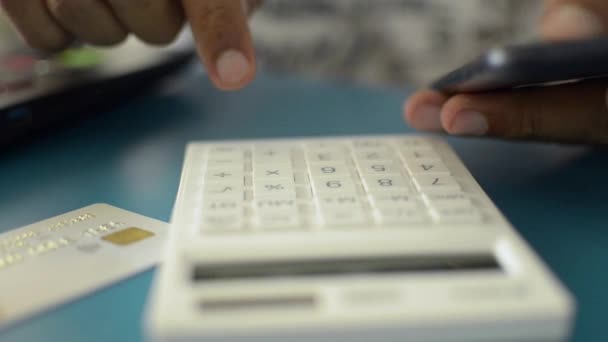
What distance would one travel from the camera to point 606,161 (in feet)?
1.63

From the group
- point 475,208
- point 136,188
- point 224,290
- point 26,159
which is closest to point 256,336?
point 224,290

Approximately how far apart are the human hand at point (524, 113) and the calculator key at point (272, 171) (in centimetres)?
13

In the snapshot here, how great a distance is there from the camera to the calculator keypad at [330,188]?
30 centimetres

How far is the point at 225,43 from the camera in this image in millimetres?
441

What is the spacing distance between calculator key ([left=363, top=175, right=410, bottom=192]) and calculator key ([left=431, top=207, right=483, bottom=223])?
0.13ft

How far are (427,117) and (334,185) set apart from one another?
0.55 ft

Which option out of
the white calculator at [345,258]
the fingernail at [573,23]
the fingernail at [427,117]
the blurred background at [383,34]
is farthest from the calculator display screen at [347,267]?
the blurred background at [383,34]

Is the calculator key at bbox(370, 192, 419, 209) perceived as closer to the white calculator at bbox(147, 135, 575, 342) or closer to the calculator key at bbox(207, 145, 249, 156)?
the white calculator at bbox(147, 135, 575, 342)

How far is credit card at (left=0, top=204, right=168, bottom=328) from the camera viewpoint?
28cm

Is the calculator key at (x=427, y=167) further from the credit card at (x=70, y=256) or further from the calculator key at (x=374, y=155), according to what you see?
the credit card at (x=70, y=256)

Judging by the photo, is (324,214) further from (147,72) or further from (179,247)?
(147,72)

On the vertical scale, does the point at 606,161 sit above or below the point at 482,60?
below

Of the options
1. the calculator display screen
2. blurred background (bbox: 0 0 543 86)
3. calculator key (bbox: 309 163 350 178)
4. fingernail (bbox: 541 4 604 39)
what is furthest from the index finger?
blurred background (bbox: 0 0 543 86)

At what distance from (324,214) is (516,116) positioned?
0.69ft
